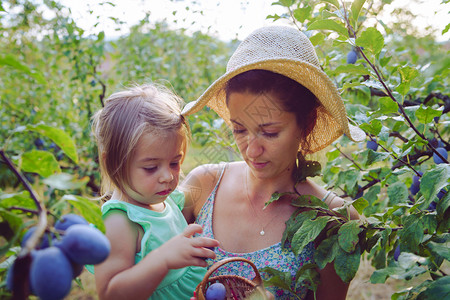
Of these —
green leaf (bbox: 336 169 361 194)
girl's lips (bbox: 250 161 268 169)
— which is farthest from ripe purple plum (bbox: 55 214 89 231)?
green leaf (bbox: 336 169 361 194)

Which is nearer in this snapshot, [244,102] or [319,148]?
[244,102]

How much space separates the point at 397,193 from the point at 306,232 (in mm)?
355

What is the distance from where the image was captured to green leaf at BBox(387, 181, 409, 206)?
3.85ft

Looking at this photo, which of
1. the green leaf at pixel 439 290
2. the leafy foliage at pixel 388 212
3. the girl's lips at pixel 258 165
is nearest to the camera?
the green leaf at pixel 439 290

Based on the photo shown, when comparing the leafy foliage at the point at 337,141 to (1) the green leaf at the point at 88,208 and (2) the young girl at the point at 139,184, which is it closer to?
(1) the green leaf at the point at 88,208

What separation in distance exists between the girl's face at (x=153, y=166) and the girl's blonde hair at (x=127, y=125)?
0.02 meters

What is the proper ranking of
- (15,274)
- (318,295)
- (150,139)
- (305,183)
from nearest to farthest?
(15,274) → (150,139) → (318,295) → (305,183)

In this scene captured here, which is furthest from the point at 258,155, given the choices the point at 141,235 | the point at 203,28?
the point at 203,28

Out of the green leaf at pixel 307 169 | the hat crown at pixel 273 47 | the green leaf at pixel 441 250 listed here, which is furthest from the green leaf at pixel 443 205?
the hat crown at pixel 273 47

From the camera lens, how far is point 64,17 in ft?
8.48

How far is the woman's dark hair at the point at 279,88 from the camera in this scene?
4.01 feet

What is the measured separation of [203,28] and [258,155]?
2140 mm

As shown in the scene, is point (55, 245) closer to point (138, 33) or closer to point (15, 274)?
point (15, 274)

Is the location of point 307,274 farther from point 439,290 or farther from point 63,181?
point 63,181
